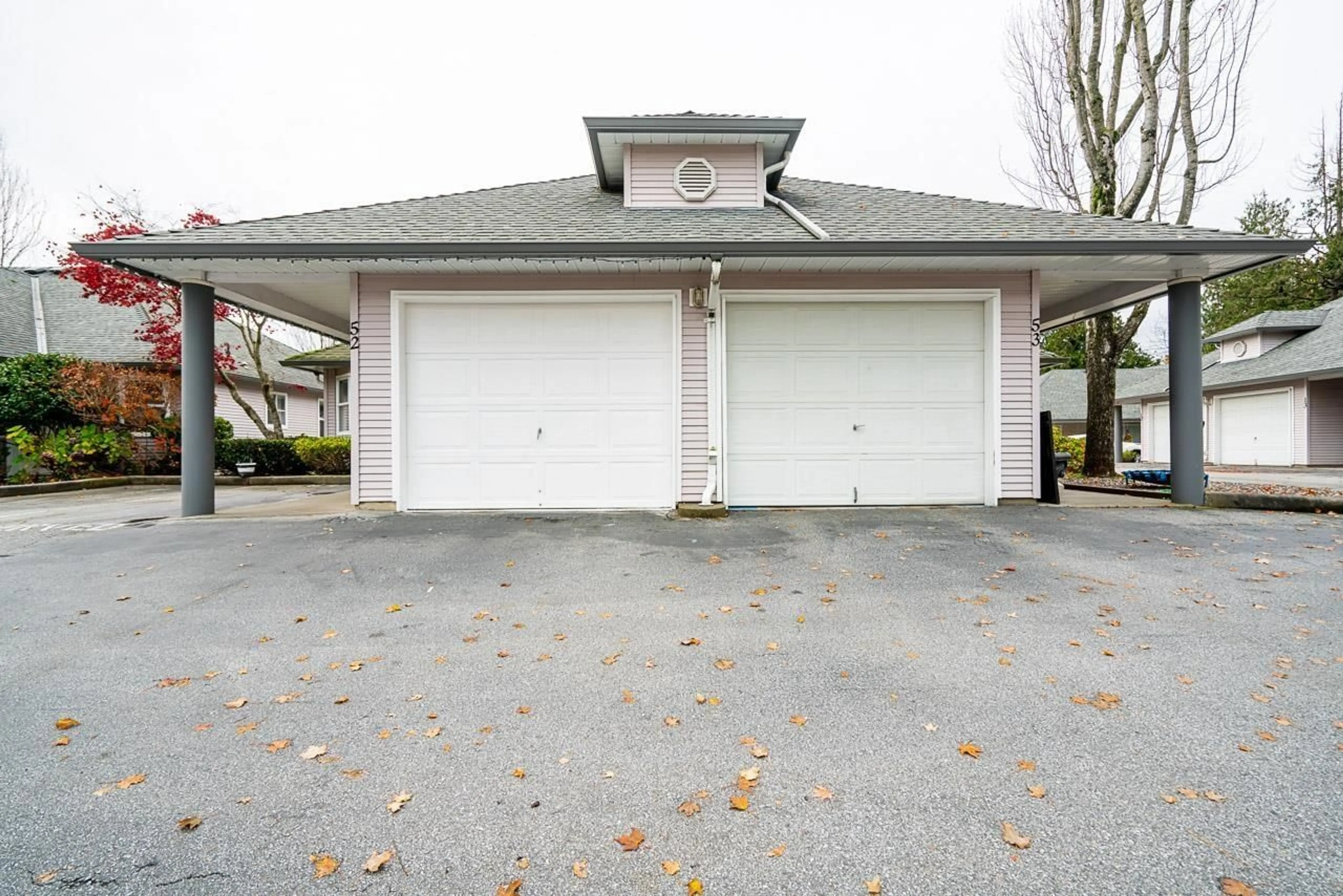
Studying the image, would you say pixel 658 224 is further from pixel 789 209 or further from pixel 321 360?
pixel 321 360

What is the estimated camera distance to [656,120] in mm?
8195

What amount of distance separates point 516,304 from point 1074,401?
3334cm

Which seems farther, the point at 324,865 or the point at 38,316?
the point at 38,316

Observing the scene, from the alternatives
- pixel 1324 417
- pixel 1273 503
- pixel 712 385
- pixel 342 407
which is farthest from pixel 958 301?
pixel 1324 417

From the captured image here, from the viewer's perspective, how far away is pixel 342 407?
673 inches

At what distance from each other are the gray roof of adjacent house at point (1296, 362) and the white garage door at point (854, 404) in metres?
13.1

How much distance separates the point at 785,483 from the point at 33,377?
48.8ft

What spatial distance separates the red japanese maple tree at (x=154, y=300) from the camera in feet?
41.7

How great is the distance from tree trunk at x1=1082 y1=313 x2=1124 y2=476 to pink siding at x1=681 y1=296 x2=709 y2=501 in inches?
366

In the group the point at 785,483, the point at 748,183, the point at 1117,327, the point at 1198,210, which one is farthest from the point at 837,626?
the point at 1198,210

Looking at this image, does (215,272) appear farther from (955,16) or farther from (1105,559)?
(955,16)

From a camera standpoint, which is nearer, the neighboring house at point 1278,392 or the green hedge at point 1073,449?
the green hedge at point 1073,449

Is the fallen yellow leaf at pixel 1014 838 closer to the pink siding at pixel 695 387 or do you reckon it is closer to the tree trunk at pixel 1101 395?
the pink siding at pixel 695 387

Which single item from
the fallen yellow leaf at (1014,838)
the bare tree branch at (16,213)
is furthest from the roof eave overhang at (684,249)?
the bare tree branch at (16,213)
